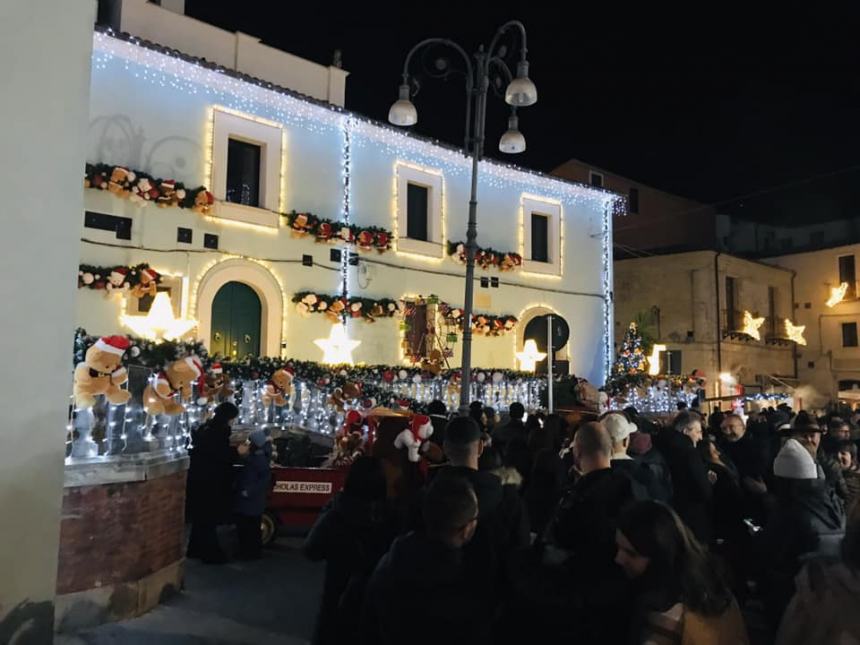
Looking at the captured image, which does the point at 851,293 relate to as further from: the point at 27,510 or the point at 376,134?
the point at 27,510


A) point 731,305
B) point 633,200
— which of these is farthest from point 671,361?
point 633,200

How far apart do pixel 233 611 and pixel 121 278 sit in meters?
9.45

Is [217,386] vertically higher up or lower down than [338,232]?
lower down

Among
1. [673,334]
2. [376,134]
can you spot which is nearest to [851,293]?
[673,334]

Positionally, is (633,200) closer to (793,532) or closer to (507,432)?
(507,432)

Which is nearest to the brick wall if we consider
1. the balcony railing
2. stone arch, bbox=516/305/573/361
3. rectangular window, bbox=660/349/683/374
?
the balcony railing

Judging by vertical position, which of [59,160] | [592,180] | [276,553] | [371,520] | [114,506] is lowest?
[276,553]

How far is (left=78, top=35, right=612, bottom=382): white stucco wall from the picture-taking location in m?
14.8

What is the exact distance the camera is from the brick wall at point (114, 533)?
5906 mm

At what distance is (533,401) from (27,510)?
1573 cm

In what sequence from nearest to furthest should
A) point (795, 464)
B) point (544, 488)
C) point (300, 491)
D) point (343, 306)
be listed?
point (795, 464), point (544, 488), point (300, 491), point (343, 306)

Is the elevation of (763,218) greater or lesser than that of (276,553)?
greater

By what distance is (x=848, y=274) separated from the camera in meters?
35.8

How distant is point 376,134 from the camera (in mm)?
19641
